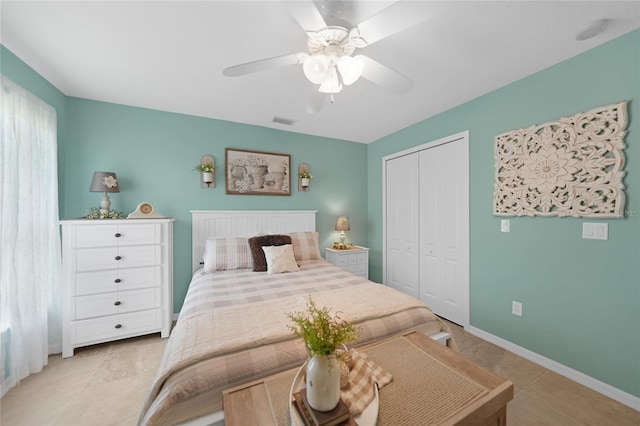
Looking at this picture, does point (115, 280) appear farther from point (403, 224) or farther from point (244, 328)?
point (403, 224)

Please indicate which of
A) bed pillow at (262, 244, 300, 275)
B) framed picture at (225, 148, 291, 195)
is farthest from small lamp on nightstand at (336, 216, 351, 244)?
bed pillow at (262, 244, 300, 275)

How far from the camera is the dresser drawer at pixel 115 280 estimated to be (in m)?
2.17

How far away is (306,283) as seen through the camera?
2158 mm

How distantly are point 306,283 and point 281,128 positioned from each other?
7.49 ft

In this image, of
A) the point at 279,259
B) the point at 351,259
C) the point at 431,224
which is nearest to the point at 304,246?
the point at 279,259

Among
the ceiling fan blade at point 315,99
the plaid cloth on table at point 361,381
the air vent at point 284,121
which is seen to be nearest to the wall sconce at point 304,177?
the air vent at point 284,121

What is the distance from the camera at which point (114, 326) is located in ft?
7.41

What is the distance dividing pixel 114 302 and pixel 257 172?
2.07 metres

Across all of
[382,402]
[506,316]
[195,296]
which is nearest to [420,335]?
[382,402]

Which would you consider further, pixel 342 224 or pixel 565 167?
pixel 342 224

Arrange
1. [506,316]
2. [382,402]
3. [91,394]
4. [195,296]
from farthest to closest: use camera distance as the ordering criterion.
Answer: [506,316] < [195,296] < [91,394] < [382,402]

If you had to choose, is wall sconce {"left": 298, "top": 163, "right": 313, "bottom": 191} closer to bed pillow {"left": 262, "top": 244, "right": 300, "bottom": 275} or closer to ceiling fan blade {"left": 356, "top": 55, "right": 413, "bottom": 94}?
bed pillow {"left": 262, "top": 244, "right": 300, "bottom": 275}

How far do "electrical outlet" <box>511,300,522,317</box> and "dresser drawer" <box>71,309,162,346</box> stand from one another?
3.45 meters

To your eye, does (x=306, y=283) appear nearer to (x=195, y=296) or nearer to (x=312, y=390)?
(x=195, y=296)
